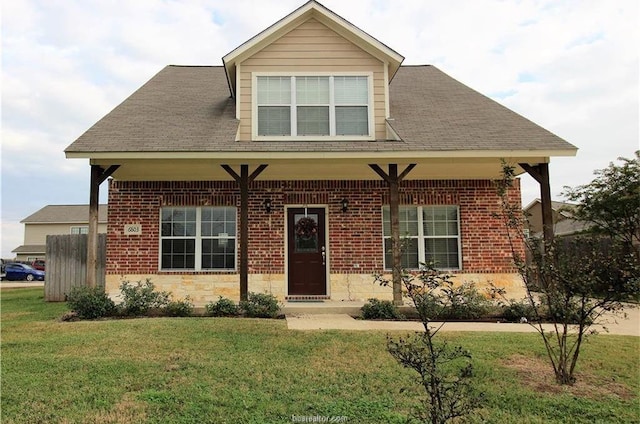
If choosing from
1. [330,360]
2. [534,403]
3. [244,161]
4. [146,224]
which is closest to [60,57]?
[146,224]

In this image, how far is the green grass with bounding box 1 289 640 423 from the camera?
3.50 metres

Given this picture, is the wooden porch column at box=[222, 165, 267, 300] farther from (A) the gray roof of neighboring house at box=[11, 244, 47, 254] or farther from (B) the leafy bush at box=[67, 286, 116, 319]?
(A) the gray roof of neighboring house at box=[11, 244, 47, 254]

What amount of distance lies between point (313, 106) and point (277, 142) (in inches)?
53.7

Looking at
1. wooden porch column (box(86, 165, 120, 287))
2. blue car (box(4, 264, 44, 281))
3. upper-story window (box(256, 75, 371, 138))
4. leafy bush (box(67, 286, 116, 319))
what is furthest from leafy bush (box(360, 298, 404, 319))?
blue car (box(4, 264, 44, 281))

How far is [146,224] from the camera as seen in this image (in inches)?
396

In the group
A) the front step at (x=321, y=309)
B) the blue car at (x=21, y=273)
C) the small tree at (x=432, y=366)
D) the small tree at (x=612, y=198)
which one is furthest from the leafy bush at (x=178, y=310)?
the blue car at (x=21, y=273)

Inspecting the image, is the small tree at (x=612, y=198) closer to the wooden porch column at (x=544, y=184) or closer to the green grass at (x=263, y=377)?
the wooden porch column at (x=544, y=184)

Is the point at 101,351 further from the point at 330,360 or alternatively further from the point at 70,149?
the point at 70,149

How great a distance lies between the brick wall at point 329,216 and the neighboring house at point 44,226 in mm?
30222

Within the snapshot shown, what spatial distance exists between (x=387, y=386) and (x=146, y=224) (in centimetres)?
774

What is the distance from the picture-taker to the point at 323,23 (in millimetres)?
9922

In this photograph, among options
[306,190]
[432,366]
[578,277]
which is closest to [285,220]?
[306,190]

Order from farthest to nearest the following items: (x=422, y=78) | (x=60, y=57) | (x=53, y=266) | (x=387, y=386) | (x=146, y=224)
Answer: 1. (x=422, y=78)
2. (x=53, y=266)
3. (x=146, y=224)
4. (x=60, y=57)
5. (x=387, y=386)

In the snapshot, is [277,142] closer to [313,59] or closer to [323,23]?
[313,59]
